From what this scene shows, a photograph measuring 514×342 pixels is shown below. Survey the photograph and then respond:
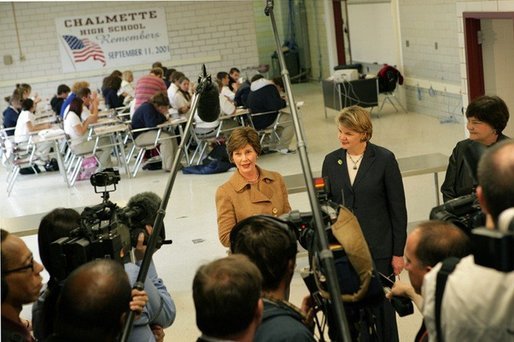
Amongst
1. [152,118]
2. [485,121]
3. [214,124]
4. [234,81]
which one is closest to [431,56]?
[234,81]

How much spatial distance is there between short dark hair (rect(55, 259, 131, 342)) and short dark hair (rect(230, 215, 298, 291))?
0.41 meters

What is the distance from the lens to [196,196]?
10.7 meters

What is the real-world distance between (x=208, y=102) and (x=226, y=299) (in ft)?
3.88

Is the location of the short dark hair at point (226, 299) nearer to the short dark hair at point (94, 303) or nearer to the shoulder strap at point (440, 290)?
the short dark hair at point (94, 303)

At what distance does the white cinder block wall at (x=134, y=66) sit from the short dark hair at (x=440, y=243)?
1638 centimetres

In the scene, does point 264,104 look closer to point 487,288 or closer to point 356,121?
point 356,121

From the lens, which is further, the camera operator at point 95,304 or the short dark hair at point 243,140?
the short dark hair at point 243,140

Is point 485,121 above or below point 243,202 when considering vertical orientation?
above

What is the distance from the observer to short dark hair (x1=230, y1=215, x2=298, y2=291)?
2842mm

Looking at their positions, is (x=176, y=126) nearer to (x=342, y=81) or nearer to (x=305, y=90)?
(x=342, y=81)

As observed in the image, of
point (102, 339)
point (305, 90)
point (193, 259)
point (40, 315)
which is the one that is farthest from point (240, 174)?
point (305, 90)

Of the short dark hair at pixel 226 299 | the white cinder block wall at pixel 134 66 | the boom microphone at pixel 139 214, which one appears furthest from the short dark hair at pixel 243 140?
the white cinder block wall at pixel 134 66

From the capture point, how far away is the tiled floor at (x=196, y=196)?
6.99m

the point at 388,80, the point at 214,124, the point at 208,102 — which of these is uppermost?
the point at 208,102
